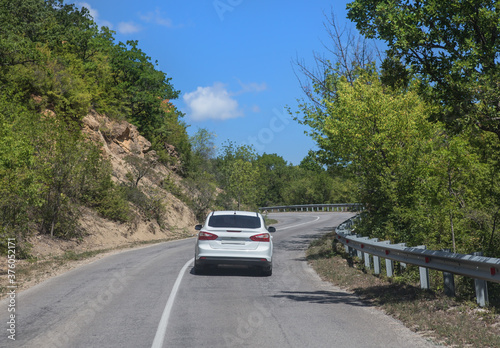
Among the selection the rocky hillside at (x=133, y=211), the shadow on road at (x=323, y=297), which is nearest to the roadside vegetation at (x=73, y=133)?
the rocky hillside at (x=133, y=211)

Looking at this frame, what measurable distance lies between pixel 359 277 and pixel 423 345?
235 inches

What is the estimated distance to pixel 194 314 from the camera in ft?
25.3

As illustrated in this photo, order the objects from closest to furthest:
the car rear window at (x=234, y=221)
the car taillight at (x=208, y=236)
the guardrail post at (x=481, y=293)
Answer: the guardrail post at (x=481, y=293) < the car taillight at (x=208, y=236) < the car rear window at (x=234, y=221)

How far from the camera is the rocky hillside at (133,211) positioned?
22.7 meters

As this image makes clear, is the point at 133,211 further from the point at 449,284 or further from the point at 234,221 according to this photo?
the point at 449,284

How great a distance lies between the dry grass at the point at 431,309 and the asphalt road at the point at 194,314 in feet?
1.06

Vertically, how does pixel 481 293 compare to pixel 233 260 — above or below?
below

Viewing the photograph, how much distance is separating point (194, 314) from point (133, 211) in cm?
2317

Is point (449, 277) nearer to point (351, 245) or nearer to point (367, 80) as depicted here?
point (351, 245)

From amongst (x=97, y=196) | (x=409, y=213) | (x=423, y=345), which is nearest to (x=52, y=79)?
(x=97, y=196)

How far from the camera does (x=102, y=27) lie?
4625 cm

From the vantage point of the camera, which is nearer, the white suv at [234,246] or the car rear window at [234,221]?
the white suv at [234,246]

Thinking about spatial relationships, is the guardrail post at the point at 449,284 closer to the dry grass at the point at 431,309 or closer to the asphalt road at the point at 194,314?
the dry grass at the point at 431,309

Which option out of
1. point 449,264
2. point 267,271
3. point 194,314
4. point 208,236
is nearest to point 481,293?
point 449,264
